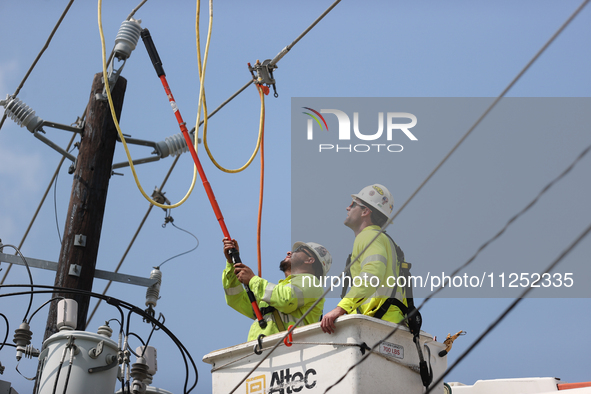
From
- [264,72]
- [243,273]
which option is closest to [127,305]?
[243,273]

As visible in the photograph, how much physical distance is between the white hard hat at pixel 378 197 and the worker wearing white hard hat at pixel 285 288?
79cm

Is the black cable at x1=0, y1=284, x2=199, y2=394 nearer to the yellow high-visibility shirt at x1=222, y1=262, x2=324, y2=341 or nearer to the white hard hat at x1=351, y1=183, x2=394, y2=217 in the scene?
the yellow high-visibility shirt at x1=222, y1=262, x2=324, y2=341

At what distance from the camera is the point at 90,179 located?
7.14 metres

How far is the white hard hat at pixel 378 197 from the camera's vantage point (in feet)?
18.9

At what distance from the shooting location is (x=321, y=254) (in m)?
6.39

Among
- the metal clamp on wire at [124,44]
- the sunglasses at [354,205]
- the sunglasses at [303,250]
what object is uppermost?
the metal clamp on wire at [124,44]

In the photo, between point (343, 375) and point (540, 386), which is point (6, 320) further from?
point (540, 386)

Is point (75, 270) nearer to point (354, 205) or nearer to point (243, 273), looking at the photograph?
point (243, 273)

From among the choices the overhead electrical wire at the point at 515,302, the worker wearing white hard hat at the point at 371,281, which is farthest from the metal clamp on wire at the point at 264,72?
the overhead electrical wire at the point at 515,302

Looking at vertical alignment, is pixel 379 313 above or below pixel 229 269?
below

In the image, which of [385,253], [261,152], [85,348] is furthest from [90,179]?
[385,253]

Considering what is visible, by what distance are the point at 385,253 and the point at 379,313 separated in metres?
0.46

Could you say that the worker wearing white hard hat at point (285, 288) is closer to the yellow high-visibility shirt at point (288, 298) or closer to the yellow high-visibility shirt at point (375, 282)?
the yellow high-visibility shirt at point (288, 298)

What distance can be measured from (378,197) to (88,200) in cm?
299
